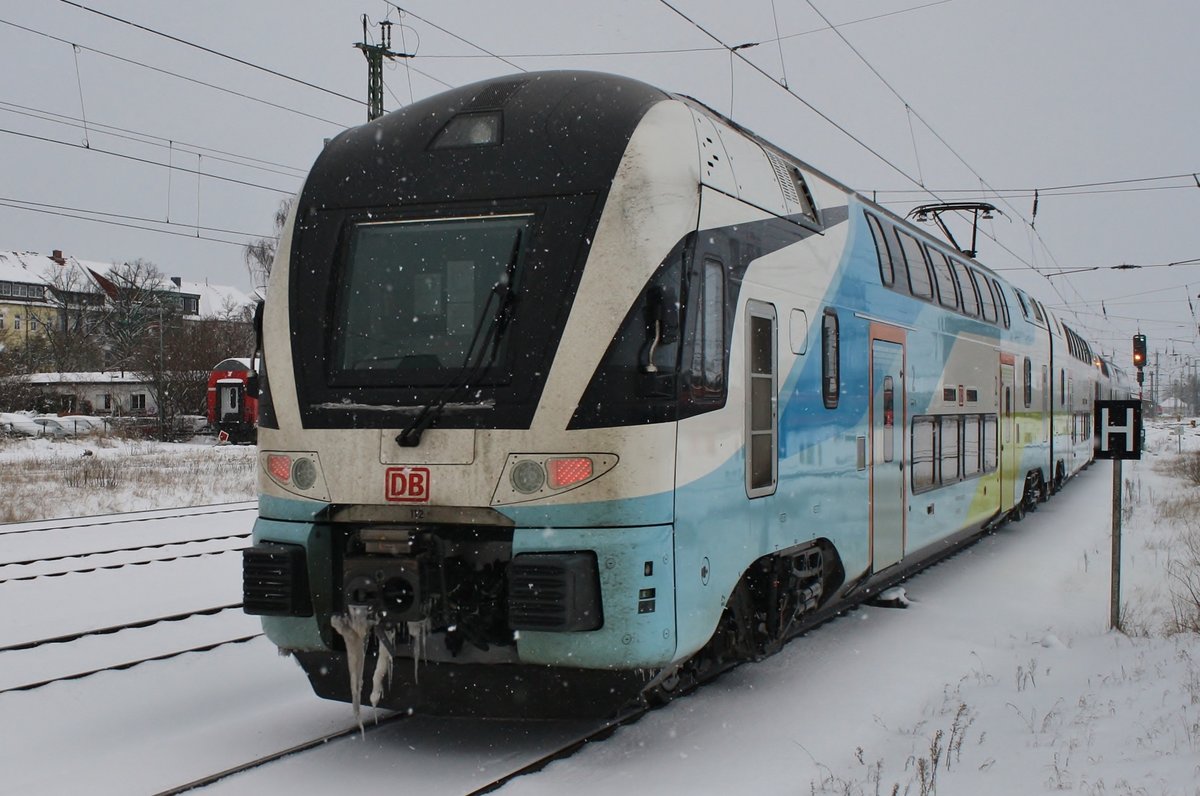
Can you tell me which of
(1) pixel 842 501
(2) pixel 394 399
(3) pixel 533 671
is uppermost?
(2) pixel 394 399

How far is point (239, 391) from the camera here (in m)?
42.8

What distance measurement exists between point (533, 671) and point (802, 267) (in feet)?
10.6

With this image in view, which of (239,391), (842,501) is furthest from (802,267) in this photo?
(239,391)

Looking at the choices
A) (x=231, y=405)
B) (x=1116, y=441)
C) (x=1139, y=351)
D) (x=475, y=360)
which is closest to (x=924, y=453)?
(x=1116, y=441)

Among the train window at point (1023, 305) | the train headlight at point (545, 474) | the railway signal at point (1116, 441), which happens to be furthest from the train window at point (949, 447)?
the train headlight at point (545, 474)

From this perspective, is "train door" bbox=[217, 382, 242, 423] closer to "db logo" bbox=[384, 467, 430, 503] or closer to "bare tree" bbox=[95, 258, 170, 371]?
"bare tree" bbox=[95, 258, 170, 371]

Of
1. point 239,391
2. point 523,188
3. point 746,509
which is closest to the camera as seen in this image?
point 523,188

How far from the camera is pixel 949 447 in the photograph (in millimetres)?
10773

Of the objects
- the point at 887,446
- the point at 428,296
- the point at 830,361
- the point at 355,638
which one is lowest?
the point at 355,638

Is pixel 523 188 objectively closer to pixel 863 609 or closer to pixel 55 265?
pixel 863 609

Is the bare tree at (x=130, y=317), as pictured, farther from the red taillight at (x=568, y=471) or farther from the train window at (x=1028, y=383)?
the red taillight at (x=568, y=471)

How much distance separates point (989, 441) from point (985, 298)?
1.66m

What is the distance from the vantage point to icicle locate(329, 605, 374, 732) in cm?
538

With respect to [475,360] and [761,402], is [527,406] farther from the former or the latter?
[761,402]
